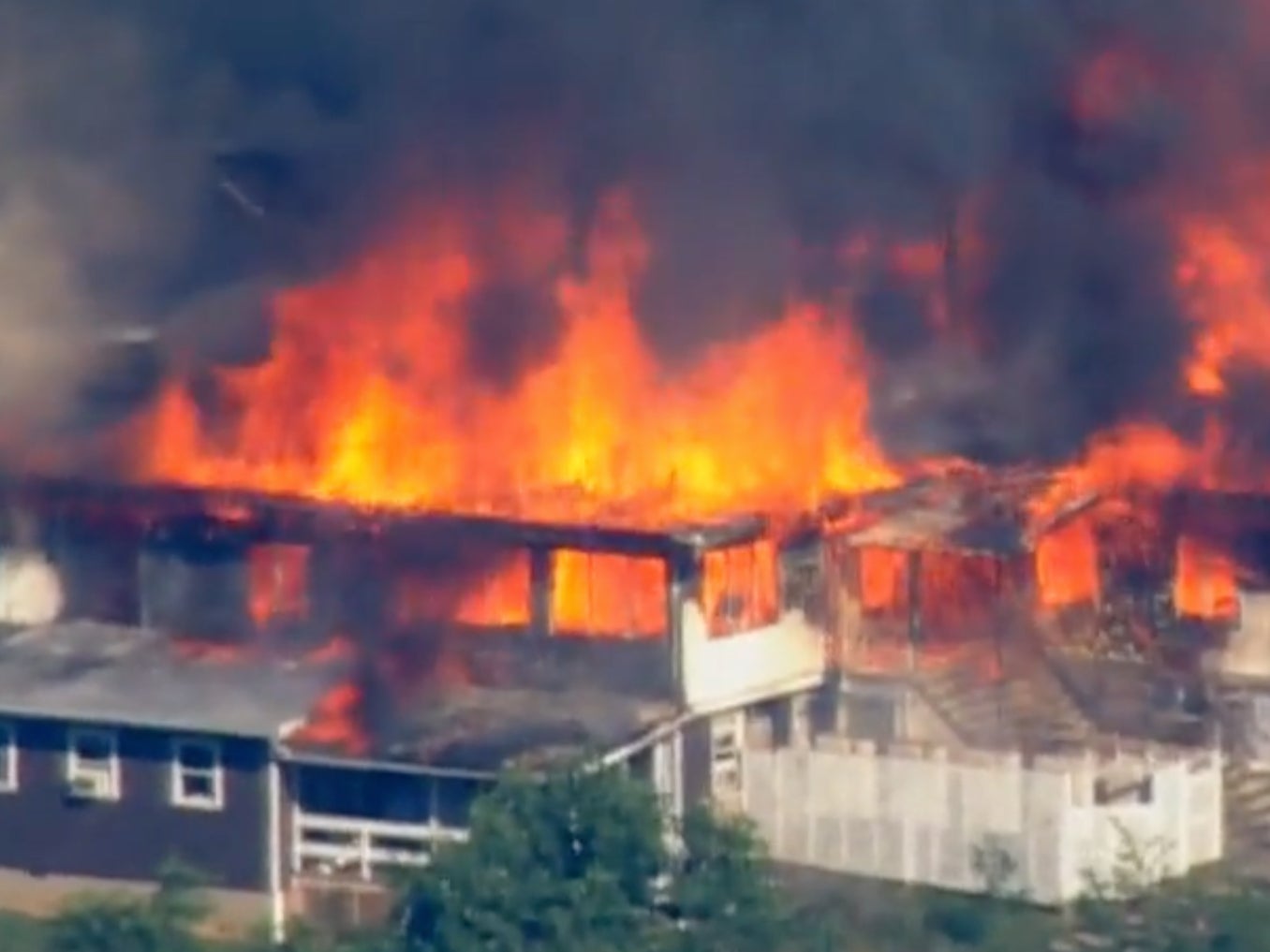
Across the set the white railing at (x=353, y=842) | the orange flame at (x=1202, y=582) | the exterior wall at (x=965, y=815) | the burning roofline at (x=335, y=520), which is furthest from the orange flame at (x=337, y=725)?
the orange flame at (x=1202, y=582)

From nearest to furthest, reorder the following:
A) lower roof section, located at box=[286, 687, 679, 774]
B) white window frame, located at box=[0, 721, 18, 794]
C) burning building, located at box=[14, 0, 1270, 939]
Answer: lower roof section, located at box=[286, 687, 679, 774] < burning building, located at box=[14, 0, 1270, 939] < white window frame, located at box=[0, 721, 18, 794]

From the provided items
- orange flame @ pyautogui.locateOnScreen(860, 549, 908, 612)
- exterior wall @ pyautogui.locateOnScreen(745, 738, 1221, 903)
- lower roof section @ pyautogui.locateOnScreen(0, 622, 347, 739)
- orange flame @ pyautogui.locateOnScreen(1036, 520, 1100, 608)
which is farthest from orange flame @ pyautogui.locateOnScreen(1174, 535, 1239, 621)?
lower roof section @ pyautogui.locateOnScreen(0, 622, 347, 739)

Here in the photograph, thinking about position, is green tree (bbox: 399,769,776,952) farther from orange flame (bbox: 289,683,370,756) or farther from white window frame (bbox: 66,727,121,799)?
white window frame (bbox: 66,727,121,799)

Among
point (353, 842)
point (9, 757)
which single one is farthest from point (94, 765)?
point (353, 842)

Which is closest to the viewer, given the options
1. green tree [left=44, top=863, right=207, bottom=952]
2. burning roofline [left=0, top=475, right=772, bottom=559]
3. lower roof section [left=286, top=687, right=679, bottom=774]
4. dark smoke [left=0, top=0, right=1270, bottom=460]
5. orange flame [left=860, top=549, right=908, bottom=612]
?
green tree [left=44, top=863, right=207, bottom=952]

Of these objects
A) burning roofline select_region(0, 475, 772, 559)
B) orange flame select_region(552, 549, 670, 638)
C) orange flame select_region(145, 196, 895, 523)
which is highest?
orange flame select_region(145, 196, 895, 523)

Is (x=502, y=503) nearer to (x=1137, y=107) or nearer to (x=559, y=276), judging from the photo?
(x=559, y=276)
